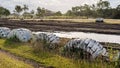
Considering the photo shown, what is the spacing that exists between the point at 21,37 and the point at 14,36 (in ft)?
2.76

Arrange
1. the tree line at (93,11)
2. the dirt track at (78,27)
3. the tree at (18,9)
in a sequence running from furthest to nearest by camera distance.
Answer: the tree at (18,9), the tree line at (93,11), the dirt track at (78,27)

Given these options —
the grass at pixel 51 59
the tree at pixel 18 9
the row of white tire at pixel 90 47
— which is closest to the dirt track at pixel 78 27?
the grass at pixel 51 59

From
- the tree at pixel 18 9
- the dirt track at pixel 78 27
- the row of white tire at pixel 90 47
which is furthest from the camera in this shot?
the tree at pixel 18 9

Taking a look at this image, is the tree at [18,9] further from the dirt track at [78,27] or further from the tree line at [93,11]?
the dirt track at [78,27]

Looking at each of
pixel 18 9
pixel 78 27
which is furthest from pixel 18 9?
pixel 78 27

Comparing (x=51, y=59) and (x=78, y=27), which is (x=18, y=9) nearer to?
(x=78, y=27)

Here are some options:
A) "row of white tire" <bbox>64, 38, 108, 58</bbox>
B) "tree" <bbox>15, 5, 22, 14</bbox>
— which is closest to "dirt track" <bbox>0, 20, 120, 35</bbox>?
"row of white tire" <bbox>64, 38, 108, 58</bbox>

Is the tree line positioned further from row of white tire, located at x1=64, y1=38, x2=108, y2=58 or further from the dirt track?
row of white tire, located at x1=64, y1=38, x2=108, y2=58

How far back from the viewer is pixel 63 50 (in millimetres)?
22578

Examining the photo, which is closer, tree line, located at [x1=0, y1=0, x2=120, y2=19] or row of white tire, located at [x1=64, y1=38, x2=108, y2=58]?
row of white tire, located at [x1=64, y1=38, x2=108, y2=58]

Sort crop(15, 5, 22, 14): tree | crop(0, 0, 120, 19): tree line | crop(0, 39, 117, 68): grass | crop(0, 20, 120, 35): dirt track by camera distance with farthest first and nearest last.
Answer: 1. crop(15, 5, 22, 14): tree
2. crop(0, 0, 120, 19): tree line
3. crop(0, 20, 120, 35): dirt track
4. crop(0, 39, 117, 68): grass

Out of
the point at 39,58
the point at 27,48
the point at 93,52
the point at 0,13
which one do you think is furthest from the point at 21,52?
the point at 0,13

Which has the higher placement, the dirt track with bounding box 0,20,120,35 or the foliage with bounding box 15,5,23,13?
→ the foliage with bounding box 15,5,23,13

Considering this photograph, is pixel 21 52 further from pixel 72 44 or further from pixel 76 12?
pixel 76 12
